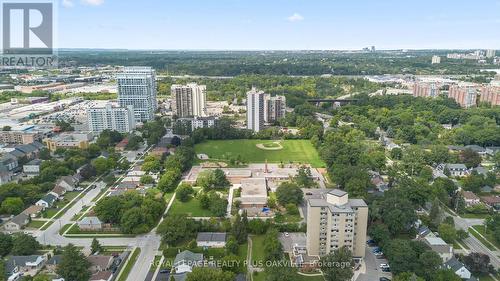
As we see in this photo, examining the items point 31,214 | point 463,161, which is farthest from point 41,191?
point 463,161

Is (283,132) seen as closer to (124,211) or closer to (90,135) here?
(90,135)

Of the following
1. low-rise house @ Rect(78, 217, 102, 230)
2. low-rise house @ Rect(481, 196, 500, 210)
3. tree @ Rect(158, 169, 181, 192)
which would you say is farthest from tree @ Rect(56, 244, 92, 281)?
low-rise house @ Rect(481, 196, 500, 210)

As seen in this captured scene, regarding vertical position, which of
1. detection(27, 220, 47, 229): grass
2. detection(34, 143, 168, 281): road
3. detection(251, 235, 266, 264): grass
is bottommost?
detection(34, 143, 168, 281): road

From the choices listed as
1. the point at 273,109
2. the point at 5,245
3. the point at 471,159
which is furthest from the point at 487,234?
the point at 273,109

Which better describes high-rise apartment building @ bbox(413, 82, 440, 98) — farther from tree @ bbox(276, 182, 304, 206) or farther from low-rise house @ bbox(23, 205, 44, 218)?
low-rise house @ bbox(23, 205, 44, 218)

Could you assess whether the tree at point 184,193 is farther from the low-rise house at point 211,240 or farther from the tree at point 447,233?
the tree at point 447,233

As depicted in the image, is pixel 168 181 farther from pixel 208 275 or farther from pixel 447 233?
pixel 447 233
